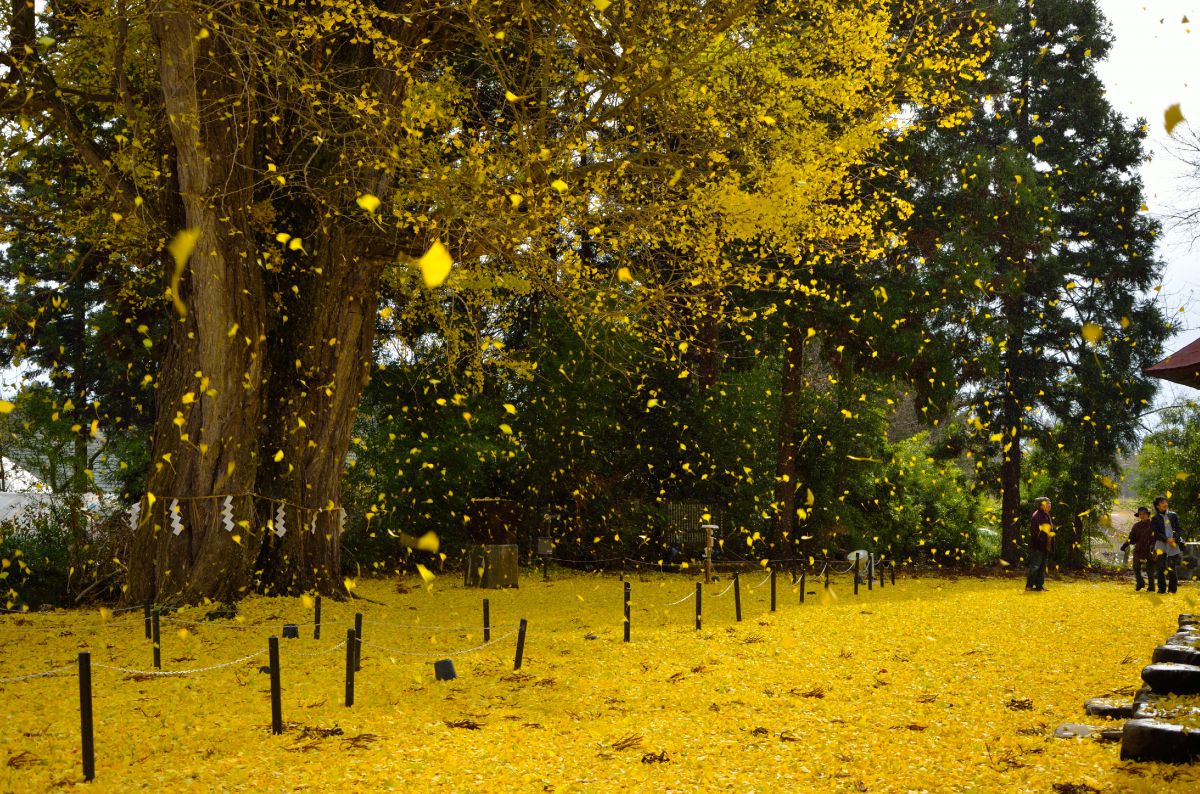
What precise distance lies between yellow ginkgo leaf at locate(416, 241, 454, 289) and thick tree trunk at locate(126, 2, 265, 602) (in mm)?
2227

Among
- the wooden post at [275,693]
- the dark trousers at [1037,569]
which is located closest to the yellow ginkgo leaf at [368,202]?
the wooden post at [275,693]

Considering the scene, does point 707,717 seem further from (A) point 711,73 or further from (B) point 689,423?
(B) point 689,423

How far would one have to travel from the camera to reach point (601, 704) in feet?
27.5

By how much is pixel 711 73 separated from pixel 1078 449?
54.4 feet

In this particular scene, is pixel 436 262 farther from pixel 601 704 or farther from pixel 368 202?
pixel 601 704

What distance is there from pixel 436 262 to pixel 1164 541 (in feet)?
43.3

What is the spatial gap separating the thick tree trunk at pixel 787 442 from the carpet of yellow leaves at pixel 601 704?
27.9 ft

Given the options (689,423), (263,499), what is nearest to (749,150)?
(263,499)

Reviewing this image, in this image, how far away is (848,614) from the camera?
47.5ft

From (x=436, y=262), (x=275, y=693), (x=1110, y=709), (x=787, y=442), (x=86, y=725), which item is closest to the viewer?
(x=86, y=725)

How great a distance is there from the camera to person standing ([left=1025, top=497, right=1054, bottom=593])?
1853 cm

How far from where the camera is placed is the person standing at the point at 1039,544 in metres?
18.5

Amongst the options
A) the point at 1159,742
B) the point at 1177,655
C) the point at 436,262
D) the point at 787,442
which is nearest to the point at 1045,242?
the point at 787,442

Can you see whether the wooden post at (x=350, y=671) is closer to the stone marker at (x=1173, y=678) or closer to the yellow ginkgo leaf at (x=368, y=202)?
the stone marker at (x=1173, y=678)
